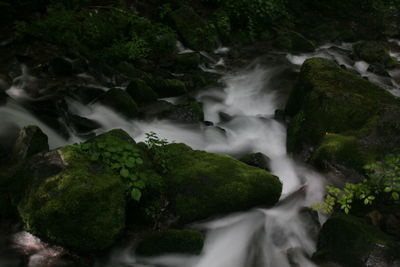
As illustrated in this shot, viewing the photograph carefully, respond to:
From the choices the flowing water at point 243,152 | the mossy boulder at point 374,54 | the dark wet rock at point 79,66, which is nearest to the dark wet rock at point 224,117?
Answer: the flowing water at point 243,152

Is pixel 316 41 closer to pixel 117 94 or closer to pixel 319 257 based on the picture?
pixel 117 94

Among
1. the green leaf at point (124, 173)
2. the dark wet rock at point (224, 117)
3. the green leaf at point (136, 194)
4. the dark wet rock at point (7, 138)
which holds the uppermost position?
the green leaf at point (124, 173)

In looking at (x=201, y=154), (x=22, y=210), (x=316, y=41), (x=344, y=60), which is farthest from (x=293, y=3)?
(x=22, y=210)

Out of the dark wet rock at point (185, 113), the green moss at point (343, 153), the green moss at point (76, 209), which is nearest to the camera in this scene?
the green moss at point (76, 209)

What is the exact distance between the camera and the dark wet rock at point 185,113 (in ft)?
22.5

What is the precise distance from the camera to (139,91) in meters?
7.09

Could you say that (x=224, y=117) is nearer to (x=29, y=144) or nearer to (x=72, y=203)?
(x=29, y=144)

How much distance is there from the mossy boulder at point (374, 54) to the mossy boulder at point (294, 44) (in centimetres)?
152

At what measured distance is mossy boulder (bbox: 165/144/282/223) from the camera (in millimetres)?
4340

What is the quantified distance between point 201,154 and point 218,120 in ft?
8.46

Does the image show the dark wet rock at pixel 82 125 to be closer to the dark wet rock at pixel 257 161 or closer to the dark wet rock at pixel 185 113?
the dark wet rock at pixel 185 113

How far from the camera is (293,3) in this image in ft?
48.9

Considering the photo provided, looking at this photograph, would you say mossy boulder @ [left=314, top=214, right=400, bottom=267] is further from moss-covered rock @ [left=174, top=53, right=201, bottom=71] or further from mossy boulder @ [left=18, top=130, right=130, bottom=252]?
moss-covered rock @ [left=174, top=53, right=201, bottom=71]

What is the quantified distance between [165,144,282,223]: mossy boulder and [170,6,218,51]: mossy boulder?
6.47m
